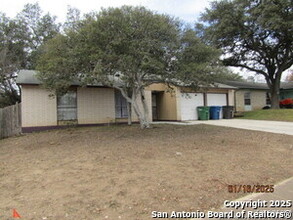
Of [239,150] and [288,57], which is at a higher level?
[288,57]

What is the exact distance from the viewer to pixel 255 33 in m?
20.8

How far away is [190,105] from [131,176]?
13414mm

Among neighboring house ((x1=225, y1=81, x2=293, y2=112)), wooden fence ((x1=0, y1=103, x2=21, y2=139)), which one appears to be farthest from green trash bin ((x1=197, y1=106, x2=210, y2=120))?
wooden fence ((x1=0, y1=103, x2=21, y2=139))

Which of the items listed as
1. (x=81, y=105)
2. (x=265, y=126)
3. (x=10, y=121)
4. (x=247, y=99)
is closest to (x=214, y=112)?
(x=265, y=126)

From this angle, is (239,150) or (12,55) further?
(12,55)

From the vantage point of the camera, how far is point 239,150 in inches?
266

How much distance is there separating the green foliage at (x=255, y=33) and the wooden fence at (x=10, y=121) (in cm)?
1742

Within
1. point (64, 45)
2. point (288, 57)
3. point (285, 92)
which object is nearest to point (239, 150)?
point (64, 45)

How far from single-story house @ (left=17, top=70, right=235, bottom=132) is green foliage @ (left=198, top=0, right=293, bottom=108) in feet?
25.5

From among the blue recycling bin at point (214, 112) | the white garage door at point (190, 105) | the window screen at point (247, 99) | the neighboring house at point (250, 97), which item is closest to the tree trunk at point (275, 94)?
the neighboring house at point (250, 97)

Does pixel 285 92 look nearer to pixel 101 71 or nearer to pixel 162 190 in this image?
pixel 101 71

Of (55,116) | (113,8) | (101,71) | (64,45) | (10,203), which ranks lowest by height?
(10,203)

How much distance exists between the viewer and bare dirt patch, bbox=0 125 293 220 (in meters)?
3.31

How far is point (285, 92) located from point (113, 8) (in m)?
27.8
